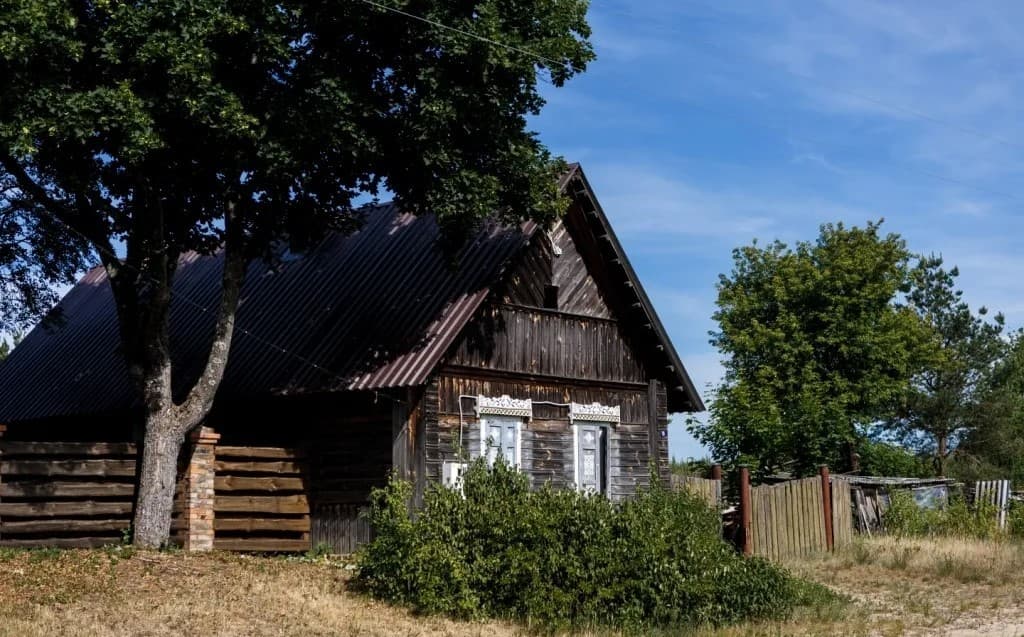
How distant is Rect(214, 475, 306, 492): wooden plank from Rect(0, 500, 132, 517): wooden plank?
5.69 feet

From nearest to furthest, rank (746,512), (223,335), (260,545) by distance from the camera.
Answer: (223,335) → (260,545) → (746,512)

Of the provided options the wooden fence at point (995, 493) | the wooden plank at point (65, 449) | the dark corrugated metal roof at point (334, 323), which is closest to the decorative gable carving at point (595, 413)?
the dark corrugated metal roof at point (334, 323)

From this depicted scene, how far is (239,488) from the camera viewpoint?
23.6 m

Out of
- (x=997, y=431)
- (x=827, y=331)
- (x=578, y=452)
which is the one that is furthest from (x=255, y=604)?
(x=997, y=431)

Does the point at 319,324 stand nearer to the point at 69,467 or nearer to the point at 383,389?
the point at 383,389

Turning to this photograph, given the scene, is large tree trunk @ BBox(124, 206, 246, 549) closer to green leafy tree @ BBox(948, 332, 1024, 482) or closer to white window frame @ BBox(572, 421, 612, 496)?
white window frame @ BBox(572, 421, 612, 496)

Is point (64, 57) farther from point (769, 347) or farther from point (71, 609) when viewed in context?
point (769, 347)


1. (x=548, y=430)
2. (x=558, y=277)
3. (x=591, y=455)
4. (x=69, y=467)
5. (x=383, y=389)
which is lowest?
(x=69, y=467)

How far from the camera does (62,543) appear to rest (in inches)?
852

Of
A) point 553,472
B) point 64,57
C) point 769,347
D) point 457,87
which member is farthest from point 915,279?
point 64,57

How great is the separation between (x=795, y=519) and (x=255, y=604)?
13.4 meters

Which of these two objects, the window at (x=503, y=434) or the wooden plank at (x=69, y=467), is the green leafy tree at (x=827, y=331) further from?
the wooden plank at (x=69, y=467)

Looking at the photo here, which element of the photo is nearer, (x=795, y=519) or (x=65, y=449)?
(x=65, y=449)

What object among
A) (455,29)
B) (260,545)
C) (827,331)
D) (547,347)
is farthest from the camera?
(827,331)
